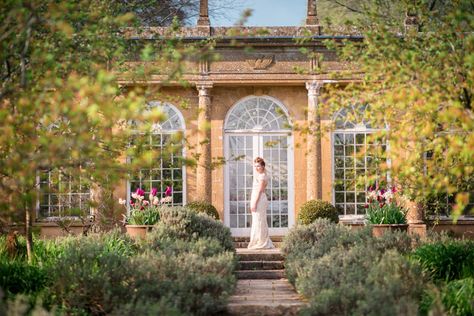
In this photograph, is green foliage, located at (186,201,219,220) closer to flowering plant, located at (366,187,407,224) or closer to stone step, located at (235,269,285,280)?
stone step, located at (235,269,285,280)

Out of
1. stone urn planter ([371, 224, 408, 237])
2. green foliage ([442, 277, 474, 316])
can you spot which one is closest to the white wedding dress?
stone urn planter ([371, 224, 408, 237])

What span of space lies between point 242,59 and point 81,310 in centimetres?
934

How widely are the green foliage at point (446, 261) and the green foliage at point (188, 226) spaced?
10.8 feet

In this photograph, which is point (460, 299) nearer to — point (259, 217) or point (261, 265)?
point (261, 265)

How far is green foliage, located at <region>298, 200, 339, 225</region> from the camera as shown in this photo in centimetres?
1544

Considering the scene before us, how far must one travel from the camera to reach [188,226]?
1235cm

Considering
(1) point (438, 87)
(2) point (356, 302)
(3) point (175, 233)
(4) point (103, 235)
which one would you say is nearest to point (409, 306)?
(2) point (356, 302)

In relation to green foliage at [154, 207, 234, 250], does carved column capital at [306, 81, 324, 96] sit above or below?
above

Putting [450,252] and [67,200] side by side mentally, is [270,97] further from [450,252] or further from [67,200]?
[450,252]

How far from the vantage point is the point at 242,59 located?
645 inches

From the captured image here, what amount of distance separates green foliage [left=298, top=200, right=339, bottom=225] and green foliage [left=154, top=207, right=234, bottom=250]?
317 cm

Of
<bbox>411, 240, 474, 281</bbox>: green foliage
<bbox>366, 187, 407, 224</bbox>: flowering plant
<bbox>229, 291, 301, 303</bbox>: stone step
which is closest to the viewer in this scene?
<bbox>229, 291, 301, 303</bbox>: stone step

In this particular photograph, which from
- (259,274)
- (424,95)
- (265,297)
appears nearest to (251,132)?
(259,274)

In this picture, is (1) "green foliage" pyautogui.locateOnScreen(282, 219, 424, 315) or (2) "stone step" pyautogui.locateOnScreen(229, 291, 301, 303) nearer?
(1) "green foliage" pyautogui.locateOnScreen(282, 219, 424, 315)
